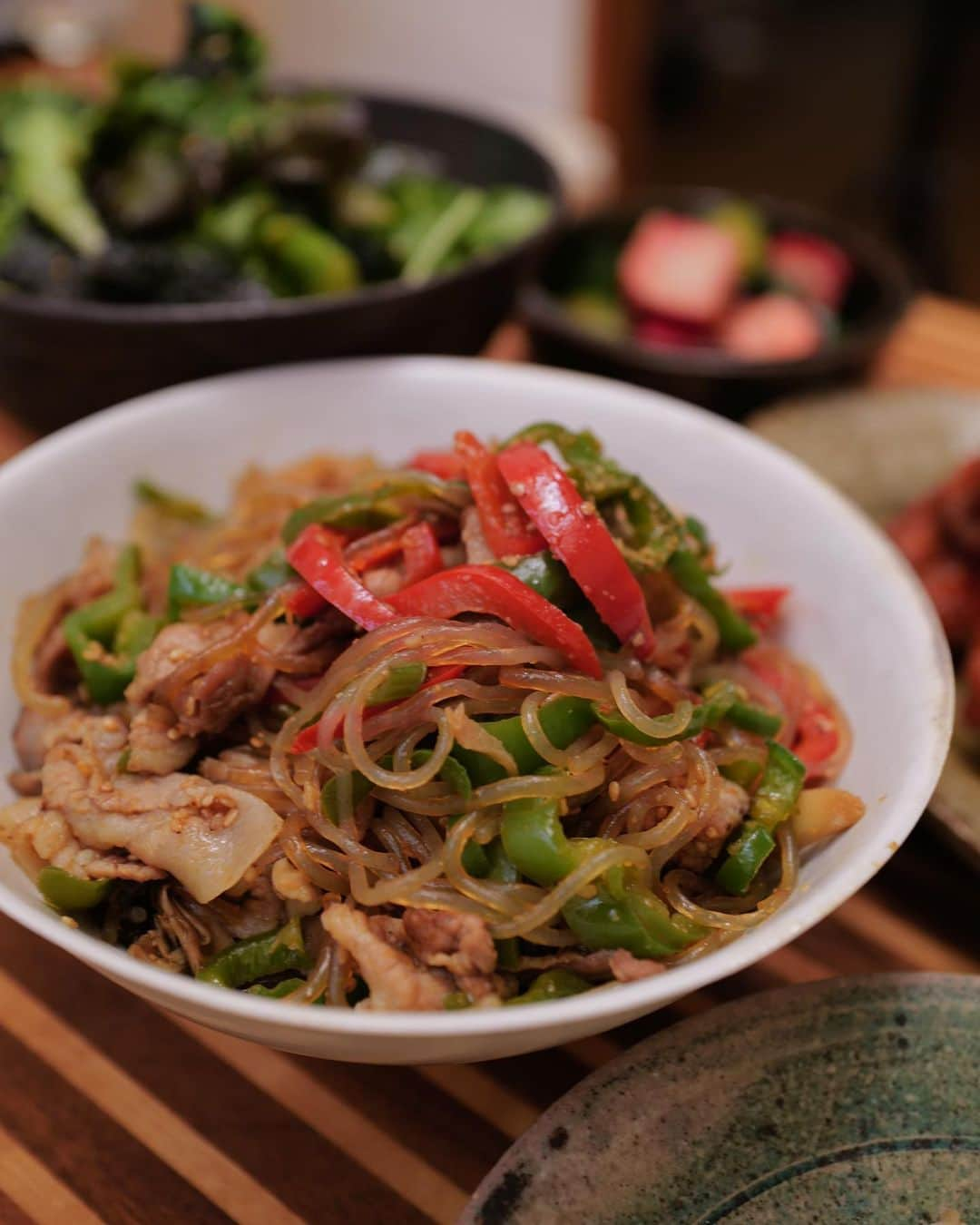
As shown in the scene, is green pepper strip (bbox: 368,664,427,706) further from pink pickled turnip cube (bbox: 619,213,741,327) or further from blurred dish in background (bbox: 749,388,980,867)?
pink pickled turnip cube (bbox: 619,213,741,327)

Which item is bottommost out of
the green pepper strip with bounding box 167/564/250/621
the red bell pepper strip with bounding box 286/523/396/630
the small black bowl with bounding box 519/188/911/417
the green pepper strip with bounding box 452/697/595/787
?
the small black bowl with bounding box 519/188/911/417

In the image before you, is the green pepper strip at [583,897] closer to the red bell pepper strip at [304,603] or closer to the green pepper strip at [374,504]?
the red bell pepper strip at [304,603]

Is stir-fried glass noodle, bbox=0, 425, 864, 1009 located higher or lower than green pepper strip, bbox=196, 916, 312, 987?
higher

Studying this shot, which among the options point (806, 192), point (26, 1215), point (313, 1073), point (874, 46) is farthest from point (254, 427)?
point (874, 46)

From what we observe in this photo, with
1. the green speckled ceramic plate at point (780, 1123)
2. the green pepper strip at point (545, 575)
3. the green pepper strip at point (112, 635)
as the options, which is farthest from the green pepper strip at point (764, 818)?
the green pepper strip at point (112, 635)

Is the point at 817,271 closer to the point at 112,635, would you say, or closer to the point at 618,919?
the point at 112,635

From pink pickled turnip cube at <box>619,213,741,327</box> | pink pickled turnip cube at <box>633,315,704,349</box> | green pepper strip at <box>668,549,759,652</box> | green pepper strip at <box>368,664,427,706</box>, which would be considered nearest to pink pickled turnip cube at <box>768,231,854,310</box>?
pink pickled turnip cube at <box>619,213,741,327</box>
